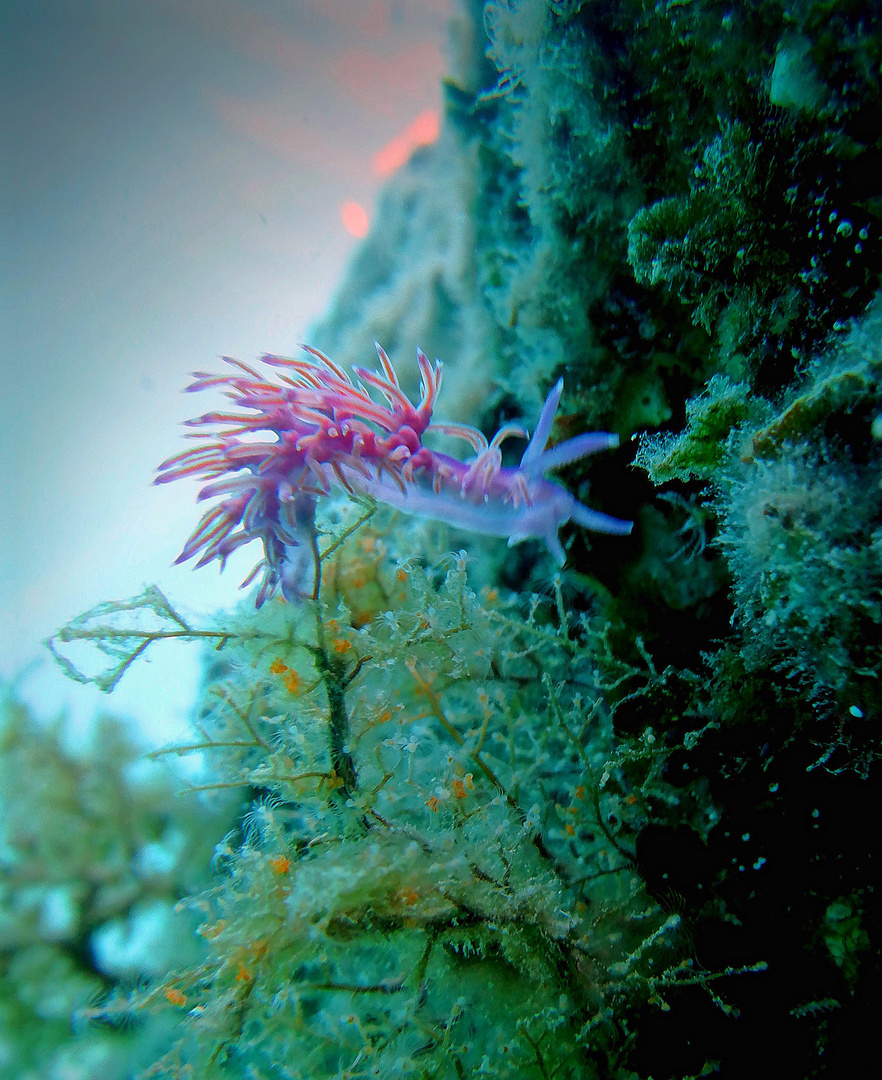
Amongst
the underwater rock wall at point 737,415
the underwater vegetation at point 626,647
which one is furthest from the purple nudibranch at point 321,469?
the underwater rock wall at point 737,415

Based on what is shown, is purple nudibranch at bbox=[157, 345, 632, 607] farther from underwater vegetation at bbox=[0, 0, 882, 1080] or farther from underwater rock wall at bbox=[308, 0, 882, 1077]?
underwater rock wall at bbox=[308, 0, 882, 1077]

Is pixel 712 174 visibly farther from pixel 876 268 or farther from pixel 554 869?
pixel 554 869

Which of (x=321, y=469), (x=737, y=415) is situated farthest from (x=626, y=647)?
(x=321, y=469)

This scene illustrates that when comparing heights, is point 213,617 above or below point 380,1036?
above

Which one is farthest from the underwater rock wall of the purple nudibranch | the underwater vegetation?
the purple nudibranch

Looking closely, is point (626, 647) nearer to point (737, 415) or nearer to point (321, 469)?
point (737, 415)

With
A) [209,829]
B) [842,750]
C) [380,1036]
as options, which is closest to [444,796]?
[380,1036]
